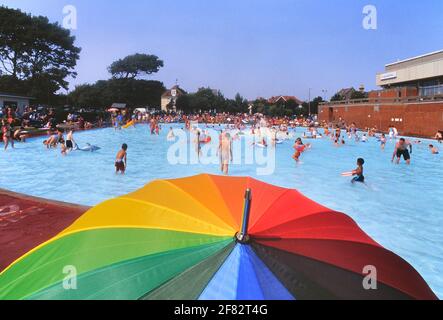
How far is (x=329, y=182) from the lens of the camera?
44.6 feet

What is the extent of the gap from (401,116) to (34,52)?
4703 cm

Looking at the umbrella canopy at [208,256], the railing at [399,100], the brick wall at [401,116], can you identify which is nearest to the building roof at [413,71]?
the railing at [399,100]

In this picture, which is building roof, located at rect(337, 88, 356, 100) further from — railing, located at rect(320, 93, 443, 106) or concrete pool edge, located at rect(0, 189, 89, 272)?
concrete pool edge, located at rect(0, 189, 89, 272)

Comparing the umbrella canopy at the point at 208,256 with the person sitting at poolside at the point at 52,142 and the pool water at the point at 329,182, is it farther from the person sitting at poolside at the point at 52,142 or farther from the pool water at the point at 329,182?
the person sitting at poolside at the point at 52,142

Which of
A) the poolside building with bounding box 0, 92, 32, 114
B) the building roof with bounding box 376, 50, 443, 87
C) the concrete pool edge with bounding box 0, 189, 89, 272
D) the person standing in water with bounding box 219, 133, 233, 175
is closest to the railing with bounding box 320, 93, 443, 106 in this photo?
the building roof with bounding box 376, 50, 443, 87

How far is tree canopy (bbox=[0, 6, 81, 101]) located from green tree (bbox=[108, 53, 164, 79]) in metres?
33.9

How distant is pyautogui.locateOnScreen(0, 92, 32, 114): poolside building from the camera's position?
35094mm

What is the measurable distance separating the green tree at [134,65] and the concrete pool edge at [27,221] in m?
81.9

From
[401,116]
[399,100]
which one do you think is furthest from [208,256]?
[399,100]

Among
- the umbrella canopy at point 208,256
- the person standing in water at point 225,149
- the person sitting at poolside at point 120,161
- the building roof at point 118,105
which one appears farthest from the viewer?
the building roof at point 118,105

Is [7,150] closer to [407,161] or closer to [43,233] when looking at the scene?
[43,233]

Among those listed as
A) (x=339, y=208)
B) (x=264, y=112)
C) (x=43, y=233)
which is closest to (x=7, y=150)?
(x=43, y=233)

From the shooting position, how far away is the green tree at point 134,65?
279ft
